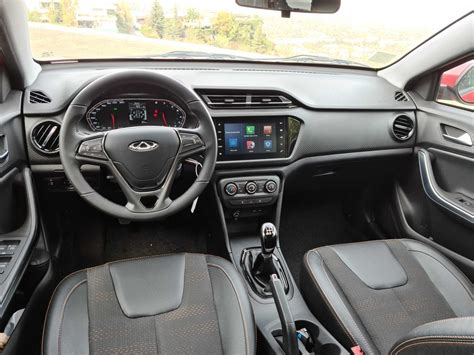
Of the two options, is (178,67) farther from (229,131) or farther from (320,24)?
(320,24)

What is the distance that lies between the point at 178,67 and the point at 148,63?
15 cm

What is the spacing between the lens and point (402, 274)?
174 cm

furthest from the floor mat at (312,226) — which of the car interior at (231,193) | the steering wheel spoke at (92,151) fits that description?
the steering wheel spoke at (92,151)

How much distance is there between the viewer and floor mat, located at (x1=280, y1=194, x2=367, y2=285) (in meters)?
2.65

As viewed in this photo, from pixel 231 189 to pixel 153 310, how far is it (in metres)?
0.71

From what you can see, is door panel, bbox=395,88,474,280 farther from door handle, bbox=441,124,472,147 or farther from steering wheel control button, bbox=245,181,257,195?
steering wheel control button, bbox=245,181,257,195

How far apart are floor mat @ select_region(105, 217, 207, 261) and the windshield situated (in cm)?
90

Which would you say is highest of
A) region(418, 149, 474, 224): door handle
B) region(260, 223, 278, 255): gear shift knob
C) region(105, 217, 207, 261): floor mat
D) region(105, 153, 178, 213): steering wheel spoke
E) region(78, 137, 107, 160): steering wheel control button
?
region(78, 137, 107, 160): steering wheel control button

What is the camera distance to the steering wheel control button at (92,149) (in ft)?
4.88

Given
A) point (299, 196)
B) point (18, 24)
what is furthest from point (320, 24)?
point (18, 24)

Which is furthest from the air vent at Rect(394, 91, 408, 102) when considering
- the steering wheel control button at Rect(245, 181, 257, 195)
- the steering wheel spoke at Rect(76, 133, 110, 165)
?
Result: the steering wheel spoke at Rect(76, 133, 110, 165)

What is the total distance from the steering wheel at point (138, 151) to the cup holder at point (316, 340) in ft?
1.87

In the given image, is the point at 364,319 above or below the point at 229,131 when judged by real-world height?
below

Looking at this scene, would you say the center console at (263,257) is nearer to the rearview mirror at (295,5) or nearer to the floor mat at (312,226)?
the floor mat at (312,226)
